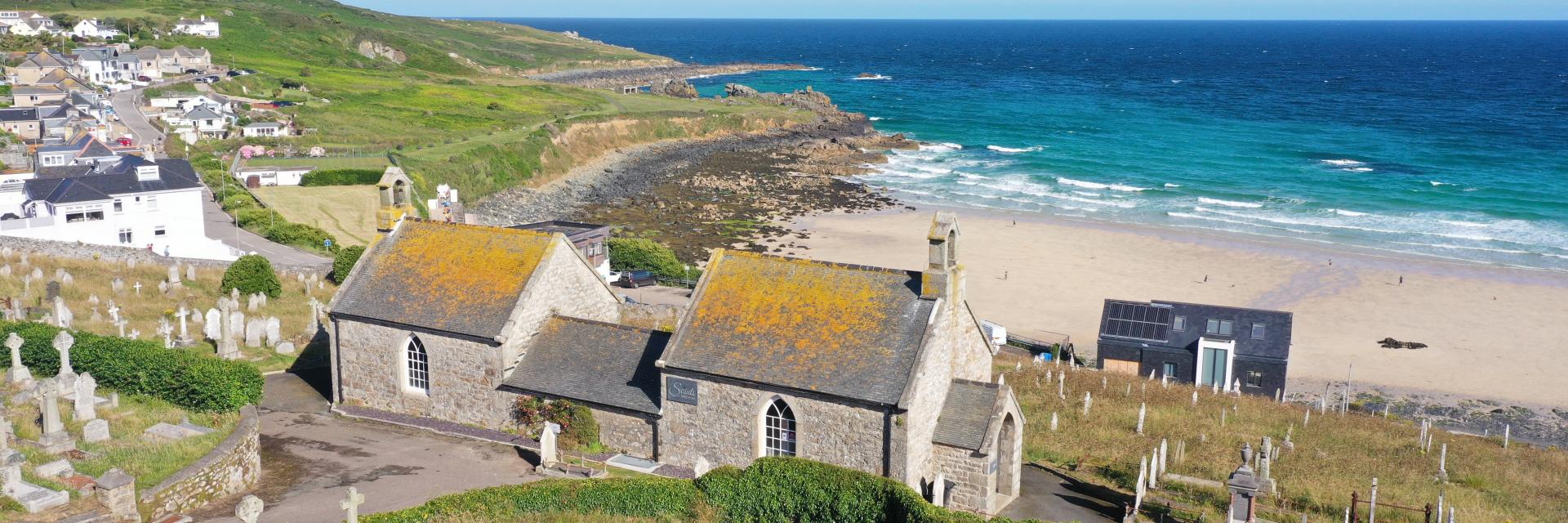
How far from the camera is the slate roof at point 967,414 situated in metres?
25.1

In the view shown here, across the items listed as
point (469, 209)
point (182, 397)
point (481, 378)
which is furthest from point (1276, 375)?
point (469, 209)

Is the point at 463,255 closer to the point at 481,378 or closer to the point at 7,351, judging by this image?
the point at 481,378

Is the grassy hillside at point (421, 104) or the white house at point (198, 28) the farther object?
the white house at point (198, 28)

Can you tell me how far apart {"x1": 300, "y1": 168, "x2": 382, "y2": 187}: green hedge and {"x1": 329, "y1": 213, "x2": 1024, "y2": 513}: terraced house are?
44.5 metres

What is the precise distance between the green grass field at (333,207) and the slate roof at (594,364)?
35.4 metres

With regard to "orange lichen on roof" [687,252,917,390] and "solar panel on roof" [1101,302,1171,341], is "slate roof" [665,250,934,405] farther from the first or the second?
"solar panel on roof" [1101,302,1171,341]

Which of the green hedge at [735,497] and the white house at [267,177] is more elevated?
the white house at [267,177]

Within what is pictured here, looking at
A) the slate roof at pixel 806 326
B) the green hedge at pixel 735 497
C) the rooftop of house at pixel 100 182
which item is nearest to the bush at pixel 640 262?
the rooftop of house at pixel 100 182

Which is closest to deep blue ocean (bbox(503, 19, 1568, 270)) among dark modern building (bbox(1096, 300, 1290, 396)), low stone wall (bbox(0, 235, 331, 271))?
dark modern building (bbox(1096, 300, 1290, 396))

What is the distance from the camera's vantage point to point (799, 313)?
2669 centimetres

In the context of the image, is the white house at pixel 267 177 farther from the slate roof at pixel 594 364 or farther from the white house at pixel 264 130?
the slate roof at pixel 594 364

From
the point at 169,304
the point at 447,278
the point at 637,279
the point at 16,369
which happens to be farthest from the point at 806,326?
the point at 637,279

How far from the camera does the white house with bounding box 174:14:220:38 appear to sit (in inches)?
6186

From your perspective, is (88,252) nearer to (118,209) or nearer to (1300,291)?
(118,209)
